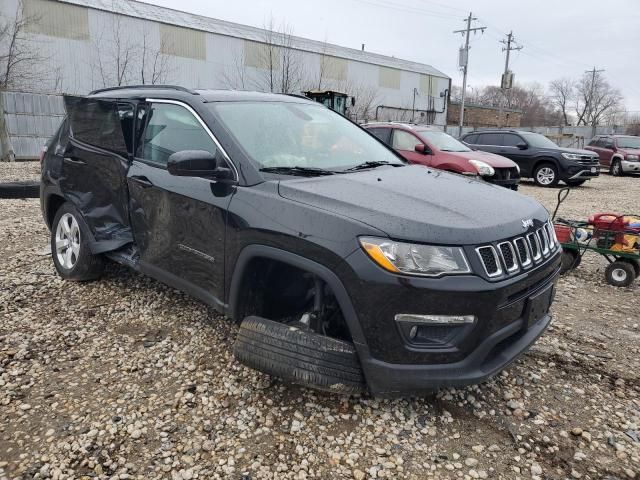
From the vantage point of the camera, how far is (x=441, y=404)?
282cm

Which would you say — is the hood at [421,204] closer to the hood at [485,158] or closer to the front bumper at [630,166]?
the hood at [485,158]

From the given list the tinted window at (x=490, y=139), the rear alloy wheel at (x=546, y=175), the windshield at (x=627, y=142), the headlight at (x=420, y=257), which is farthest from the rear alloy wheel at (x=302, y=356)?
the windshield at (x=627, y=142)

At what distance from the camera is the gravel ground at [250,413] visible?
2338 mm

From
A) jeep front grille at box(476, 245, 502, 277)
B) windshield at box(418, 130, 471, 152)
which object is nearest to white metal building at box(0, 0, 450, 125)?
windshield at box(418, 130, 471, 152)

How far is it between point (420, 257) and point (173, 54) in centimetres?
3228

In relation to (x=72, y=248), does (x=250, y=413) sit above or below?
below

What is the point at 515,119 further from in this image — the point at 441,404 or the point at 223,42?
the point at 441,404

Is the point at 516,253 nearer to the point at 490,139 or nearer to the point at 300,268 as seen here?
the point at 300,268

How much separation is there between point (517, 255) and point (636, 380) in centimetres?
148

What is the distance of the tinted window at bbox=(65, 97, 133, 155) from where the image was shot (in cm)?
388

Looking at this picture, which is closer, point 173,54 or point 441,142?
point 441,142

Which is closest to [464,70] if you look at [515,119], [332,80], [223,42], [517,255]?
[332,80]

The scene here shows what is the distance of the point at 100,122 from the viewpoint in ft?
13.5

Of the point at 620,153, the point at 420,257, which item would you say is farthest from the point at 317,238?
the point at 620,153
